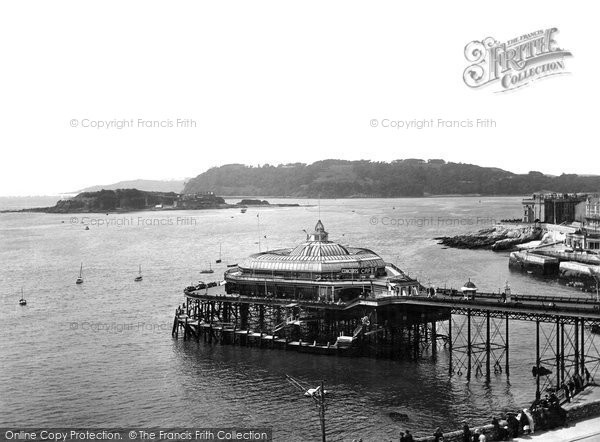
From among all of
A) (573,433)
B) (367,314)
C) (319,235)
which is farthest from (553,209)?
(573,433)

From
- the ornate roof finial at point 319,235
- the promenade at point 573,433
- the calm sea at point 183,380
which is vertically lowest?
the calm sea at point 183,380

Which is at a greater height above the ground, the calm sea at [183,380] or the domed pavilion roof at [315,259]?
the domed pavilion roof at [315,259]

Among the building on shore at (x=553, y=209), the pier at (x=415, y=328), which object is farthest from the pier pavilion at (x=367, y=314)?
the building on shore at (x=553, y=209)

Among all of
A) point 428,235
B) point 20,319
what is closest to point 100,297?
point 20,319

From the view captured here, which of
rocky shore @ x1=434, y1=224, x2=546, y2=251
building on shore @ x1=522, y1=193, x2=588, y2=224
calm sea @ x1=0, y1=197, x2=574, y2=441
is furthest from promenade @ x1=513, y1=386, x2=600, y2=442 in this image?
building on shore @ x1=522, y1=193, x2=588, y2=224

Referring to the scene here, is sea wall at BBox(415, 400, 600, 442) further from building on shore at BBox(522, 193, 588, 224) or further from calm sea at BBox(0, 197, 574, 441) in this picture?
building on shore at BBox(522, 193, 588, 224)

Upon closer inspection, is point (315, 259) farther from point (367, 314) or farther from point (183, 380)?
point (183, 380)

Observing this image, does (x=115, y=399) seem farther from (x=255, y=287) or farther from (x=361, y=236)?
(x=361, y=236)

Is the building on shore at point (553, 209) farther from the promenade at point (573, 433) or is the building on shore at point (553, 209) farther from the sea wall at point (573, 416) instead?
the promenade at point (573, 433)
